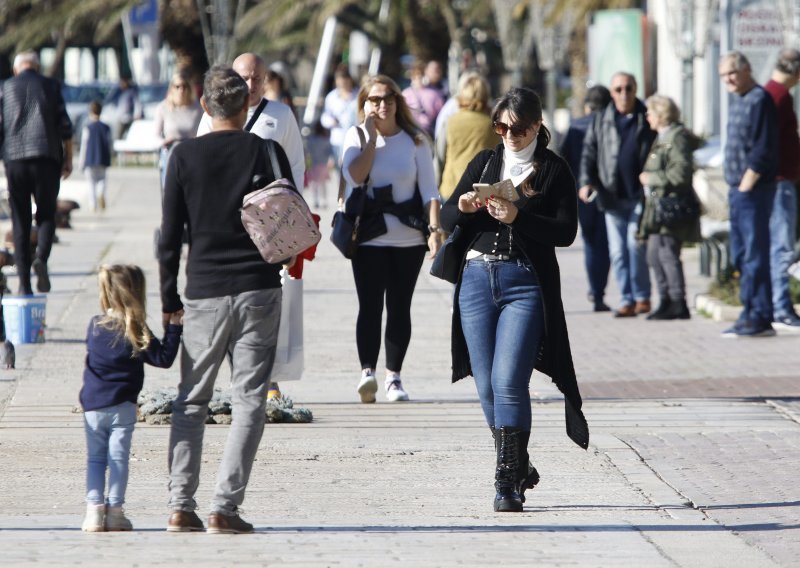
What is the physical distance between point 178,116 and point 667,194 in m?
4.08

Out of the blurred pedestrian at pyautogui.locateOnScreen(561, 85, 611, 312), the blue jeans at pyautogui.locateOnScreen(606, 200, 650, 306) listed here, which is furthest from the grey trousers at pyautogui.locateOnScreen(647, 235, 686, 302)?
the blurred pedestrian at pyautogui.locateOnScreen(561, 85, 611, 312)

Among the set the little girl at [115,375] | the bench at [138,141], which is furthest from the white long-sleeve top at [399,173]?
the bench at [138,141]

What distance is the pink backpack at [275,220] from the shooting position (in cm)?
539

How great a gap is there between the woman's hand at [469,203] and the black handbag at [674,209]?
607 centimetres

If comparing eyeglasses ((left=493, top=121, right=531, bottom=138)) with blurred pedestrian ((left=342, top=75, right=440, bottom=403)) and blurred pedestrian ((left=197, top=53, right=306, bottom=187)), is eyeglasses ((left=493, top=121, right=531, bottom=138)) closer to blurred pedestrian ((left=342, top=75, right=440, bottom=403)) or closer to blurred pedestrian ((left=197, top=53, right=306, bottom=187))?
blurred pedestrian ((left=197, top=53, right=306, bottom=187))

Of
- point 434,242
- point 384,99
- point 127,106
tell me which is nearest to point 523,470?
point 434,242

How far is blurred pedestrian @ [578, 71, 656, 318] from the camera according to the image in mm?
11930

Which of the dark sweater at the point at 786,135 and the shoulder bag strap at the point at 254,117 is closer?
the shoulder bag strap at the point at 254,117

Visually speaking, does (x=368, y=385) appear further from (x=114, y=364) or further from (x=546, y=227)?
(x=114, y=364)

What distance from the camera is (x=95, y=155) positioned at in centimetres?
2172

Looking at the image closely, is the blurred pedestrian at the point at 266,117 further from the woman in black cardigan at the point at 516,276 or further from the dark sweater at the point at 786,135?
the dark sweater at the point at 786,135

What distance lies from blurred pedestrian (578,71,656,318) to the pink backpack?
6687 millimetres

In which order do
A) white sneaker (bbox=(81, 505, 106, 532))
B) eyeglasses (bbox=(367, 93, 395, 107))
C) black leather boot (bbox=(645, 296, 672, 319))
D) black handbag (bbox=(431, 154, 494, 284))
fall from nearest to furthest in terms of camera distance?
white sneaker (bbox=(81, 505, 106, 532)) → black handbag (bbox=(431, 154, 494, 284)) → eyeglasses (bbox=(367, 93, 395, 107)) → black leather boot (bbox=(645, 296, 672, 319))

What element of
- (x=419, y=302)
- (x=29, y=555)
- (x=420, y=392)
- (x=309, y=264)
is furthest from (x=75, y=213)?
(x=29, y=555)
